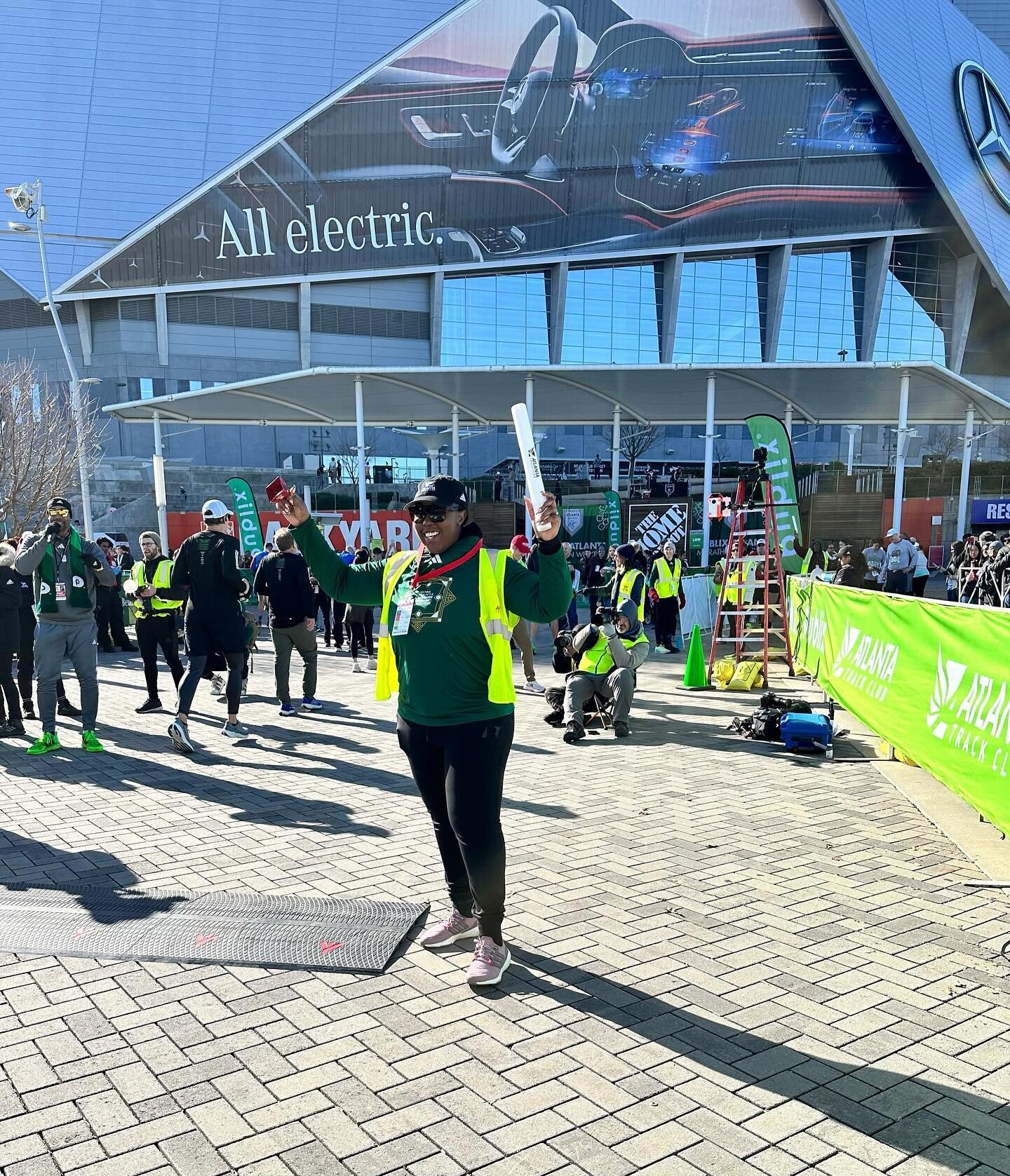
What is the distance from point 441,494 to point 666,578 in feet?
34.4

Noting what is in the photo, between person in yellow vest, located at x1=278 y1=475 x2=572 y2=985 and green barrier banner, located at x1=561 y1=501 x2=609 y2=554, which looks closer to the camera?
person in yellow vest, located at x1=278 y1=475 x2=572 y2=985

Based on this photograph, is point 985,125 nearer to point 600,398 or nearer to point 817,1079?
point 600,398

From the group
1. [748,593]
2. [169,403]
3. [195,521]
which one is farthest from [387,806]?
[195,521]

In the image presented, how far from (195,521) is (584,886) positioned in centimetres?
2260

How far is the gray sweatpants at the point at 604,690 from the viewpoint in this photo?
8.22 metres

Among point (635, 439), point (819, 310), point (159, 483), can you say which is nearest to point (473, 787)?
point (159, 483)

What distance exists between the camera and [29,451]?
66.6ft

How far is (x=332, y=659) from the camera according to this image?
14.3 metres

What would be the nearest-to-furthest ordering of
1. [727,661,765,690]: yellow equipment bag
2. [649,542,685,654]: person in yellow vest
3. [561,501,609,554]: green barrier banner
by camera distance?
1. [727,661,765,690]: yellow equipment bag
2. [649,542,685,654]: person in yellow vest
3. [561,501,609,554]: green barrier banner

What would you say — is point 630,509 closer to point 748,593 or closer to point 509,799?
point 748,593

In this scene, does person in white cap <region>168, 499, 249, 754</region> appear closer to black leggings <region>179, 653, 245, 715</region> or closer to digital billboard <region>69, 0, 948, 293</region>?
black leggings <region>179, 653, 245, 715</region>

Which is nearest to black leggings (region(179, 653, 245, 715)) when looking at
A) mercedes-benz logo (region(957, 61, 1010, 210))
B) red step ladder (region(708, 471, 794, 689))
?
red step ladder (region(708, 471, 794, 689))

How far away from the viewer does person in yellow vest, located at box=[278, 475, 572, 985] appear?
3.39m

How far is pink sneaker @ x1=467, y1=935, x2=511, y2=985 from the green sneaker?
5.49 m
